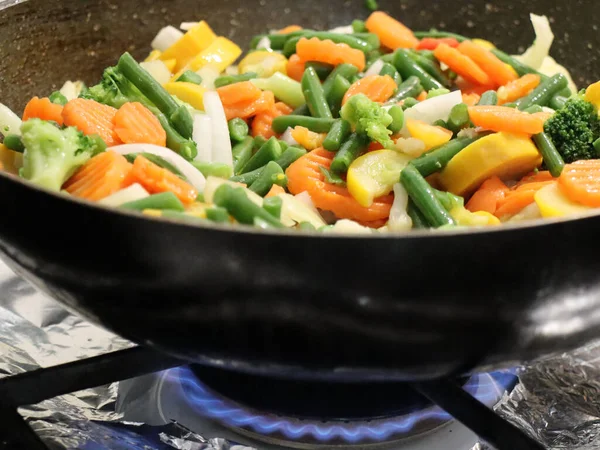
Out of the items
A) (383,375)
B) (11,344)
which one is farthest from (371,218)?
(11,344)

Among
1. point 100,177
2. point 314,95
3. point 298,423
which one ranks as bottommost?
point 298,423

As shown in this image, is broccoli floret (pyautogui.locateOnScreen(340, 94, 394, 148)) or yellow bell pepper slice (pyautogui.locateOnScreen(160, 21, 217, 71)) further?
yellow bell pepper slice (pyautogui.locateOnScreen(160, 21, 217, 71))

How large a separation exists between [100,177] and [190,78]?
33.0 inches

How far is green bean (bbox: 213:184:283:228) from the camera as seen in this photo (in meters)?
1.46

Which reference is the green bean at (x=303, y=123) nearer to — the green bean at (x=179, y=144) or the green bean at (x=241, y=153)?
the green bean at (x=241, y=153)

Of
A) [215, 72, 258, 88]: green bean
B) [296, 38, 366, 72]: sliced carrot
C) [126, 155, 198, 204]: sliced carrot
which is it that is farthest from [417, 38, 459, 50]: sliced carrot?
[126, 155, 198, 204]: sliced carrot

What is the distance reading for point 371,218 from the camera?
195cm

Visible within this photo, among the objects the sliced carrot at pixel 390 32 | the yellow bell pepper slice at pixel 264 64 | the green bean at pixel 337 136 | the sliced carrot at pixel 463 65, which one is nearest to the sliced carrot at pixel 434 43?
the sliced carrot at pixel 390 32

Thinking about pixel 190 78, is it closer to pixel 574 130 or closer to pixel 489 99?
pixel 489 99

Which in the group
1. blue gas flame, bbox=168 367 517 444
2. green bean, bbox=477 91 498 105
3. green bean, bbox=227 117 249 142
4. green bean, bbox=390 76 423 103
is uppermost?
green bean, bbox=227 117 249 142

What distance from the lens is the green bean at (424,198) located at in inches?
72.1

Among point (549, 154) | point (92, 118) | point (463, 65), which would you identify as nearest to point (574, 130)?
point (549, 154)

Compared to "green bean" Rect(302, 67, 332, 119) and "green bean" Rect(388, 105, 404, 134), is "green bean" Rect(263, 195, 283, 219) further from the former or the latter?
"green bean" Rect(302, 67, 332, 119)

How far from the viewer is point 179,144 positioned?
202 centimetres
